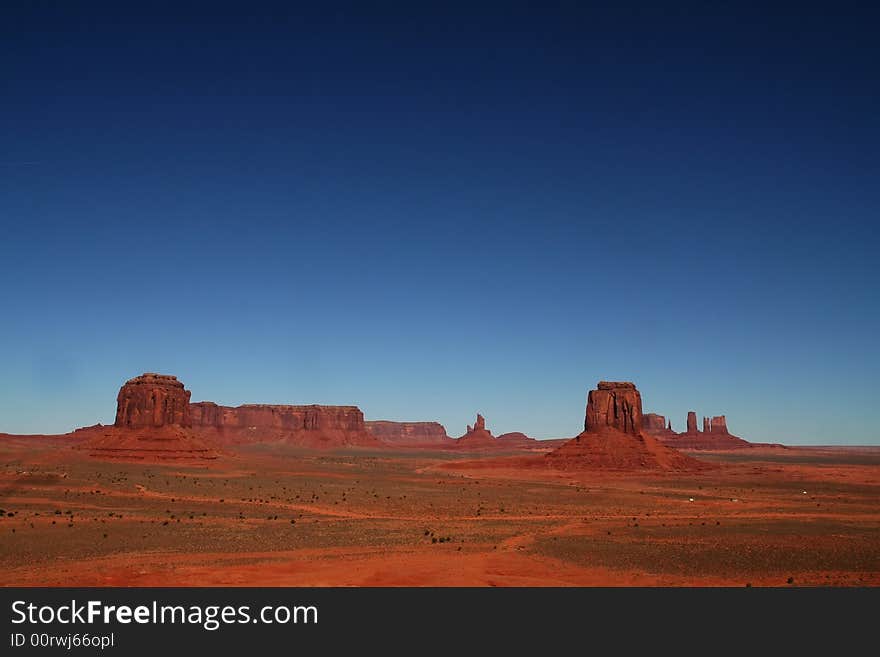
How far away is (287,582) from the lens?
19938 millimetres

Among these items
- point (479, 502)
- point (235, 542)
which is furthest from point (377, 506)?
point (235, 542)

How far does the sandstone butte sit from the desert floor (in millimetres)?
28342

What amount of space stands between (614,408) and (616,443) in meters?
7.86

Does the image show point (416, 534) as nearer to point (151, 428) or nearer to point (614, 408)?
point (151, 428)

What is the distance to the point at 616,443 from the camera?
98938 millimetres

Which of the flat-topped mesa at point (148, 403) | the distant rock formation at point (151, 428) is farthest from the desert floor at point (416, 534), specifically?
the flat-topped mesa at point (148, 403)

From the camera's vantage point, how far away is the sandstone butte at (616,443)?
93.9 meters

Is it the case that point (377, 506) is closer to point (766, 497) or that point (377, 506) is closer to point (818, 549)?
→ point (818, 549)

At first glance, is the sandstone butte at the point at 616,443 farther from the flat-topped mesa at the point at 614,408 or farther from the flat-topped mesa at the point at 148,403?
the flat-topped mesa at the point at 148,403

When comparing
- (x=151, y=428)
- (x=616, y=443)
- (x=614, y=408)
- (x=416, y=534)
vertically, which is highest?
(x=614, y=408)

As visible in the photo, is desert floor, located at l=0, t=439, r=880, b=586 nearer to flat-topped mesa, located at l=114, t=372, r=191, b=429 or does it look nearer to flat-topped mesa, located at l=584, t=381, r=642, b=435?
flat-topped mesa, located at l=114, t=372, r=191, b=429

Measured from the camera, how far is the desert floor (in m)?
22.0

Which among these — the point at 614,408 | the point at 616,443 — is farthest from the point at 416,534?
the point at 614,408

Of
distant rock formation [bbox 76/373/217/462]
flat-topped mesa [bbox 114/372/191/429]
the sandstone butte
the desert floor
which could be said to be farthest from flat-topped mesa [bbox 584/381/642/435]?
flat-topped mesa [bbox 114/372/191/429]
